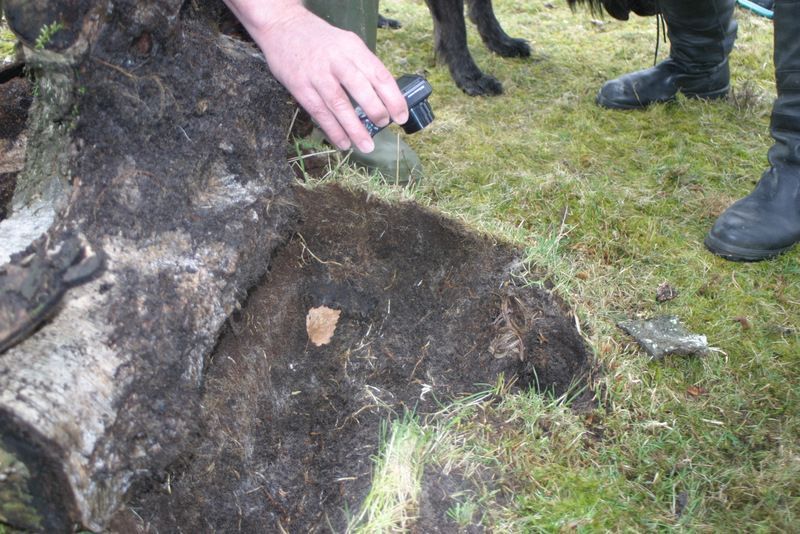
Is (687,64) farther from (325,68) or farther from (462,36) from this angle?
(325,68)

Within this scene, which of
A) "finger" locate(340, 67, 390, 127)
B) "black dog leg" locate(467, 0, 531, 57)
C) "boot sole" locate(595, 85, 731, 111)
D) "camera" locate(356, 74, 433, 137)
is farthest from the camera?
"black dog leg" locate(467, 0, 531, 57)

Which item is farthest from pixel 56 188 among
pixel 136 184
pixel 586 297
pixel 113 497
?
pixel 586 297

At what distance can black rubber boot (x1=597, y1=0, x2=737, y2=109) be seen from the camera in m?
3.09

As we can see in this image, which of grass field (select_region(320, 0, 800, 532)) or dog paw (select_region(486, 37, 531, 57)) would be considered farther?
dog paw (select_region(486, 37, 531, 57))

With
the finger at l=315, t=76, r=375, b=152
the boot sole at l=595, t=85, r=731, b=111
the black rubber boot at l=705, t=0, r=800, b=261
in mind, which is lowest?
the boot sole at l=595, t=85, r=731, b=111

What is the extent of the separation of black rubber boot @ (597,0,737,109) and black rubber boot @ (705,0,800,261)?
0.97 meters

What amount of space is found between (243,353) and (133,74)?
702 mm

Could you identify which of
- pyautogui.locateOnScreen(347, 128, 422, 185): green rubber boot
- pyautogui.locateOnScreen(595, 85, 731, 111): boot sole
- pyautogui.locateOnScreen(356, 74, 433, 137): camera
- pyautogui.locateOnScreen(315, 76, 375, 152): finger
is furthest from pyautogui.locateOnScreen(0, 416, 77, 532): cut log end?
pyautogui.locateOnScreen(595, 85, 731, 111): boot sole

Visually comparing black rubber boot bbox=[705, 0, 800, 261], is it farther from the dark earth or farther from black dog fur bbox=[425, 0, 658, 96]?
black dog fur bbox=[425, 0, 658, 96]

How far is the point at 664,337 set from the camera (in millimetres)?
1813

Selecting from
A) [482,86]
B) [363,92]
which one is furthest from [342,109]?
[482,86]

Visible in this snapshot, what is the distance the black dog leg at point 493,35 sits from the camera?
12.3 ft

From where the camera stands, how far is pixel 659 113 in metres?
3.16

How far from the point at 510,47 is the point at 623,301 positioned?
94.3 inches
